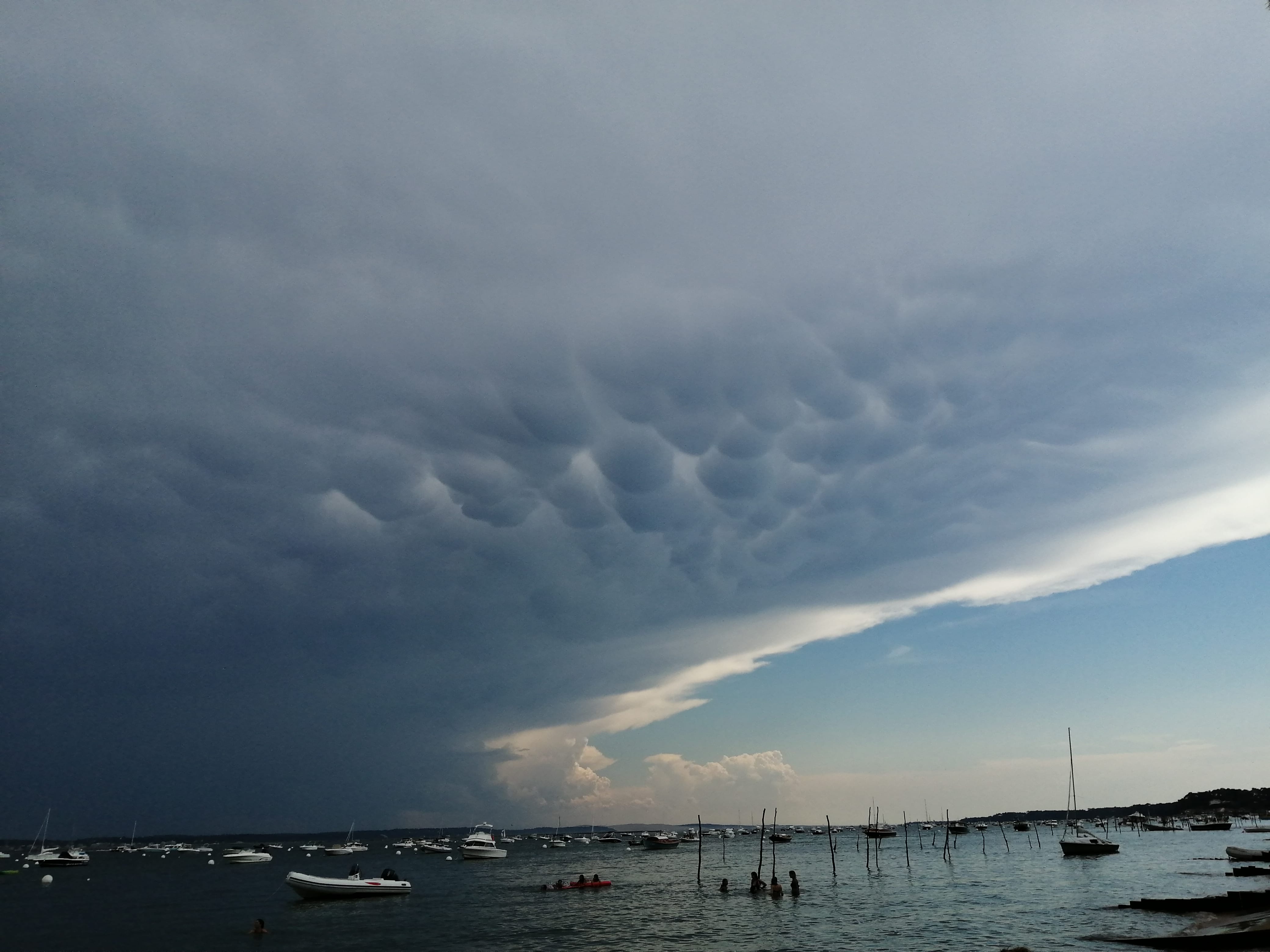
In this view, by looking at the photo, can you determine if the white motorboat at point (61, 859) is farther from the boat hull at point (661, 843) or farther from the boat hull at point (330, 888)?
the boat hull at point (661, 843)

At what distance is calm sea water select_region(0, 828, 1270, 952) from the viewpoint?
45781 mm

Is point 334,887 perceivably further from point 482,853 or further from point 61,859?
point 61,859

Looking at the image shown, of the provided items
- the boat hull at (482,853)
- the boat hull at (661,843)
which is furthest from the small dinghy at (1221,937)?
the boat hull at (661,843)

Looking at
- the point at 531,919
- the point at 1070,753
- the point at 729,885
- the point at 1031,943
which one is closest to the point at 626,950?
the point at 531,919

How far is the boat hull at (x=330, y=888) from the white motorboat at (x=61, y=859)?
341 ft

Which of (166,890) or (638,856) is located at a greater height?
(166,890)

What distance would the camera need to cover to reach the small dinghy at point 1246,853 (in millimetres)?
77000

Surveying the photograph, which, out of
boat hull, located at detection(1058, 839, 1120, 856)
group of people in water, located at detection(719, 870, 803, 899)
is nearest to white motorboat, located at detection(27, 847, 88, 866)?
group of people in water, located at detection(719, 870, 803, 899)

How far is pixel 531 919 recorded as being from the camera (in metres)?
56.5

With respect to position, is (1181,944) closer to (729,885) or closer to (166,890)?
(729,885)

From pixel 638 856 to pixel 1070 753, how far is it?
82638 mm

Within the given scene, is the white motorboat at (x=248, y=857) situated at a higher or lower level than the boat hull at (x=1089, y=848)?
lower

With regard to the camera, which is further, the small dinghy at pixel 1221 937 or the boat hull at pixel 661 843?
the boat hull at pixel 661 843

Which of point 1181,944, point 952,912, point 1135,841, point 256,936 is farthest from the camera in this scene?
point 1135,841
